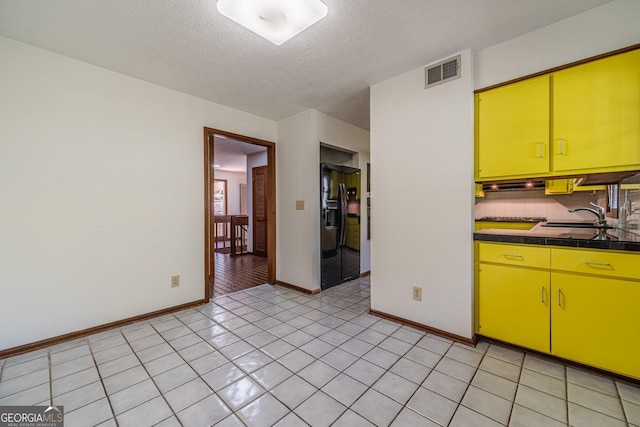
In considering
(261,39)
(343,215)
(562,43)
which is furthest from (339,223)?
(562,43)

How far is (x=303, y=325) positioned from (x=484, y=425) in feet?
5.24

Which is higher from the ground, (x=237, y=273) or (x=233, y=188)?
(x=233, y=188)

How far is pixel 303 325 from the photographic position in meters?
2.58

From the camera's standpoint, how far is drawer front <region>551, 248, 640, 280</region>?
64.1 inches

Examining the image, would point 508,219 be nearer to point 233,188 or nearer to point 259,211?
point 259,211

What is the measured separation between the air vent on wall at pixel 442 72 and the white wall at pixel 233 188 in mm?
8180

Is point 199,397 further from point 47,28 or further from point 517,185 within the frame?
point 517,185

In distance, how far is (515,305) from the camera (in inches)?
80.7

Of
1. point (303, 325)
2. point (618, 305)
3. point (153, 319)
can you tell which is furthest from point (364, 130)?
point (153, 319)

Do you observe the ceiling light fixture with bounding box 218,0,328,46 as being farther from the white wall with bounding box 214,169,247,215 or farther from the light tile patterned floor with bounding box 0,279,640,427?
the white wall with bounding box 214,169,247,215

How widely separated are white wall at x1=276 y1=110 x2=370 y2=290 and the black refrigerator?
0.15m

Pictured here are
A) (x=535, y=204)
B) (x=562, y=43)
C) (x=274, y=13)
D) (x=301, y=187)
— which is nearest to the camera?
(x=274, y=13)

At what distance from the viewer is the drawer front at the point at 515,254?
1.94 meters

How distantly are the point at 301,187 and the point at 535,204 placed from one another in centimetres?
282
